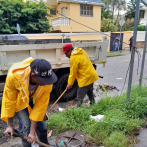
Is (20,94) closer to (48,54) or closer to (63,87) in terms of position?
(48,54)

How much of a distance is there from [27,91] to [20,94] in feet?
0.37

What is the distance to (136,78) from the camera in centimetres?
654

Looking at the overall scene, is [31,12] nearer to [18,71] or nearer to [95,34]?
[95,34]

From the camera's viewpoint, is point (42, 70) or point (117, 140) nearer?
point (42, 70)

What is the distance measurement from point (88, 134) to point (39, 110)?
45.3 inches

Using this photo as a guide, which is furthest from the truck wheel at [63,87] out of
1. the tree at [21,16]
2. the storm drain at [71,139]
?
the tree at [21,16]

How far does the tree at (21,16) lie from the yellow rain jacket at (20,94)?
10.0 m

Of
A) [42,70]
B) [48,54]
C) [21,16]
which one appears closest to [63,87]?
[48,54]

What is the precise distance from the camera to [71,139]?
263 cm

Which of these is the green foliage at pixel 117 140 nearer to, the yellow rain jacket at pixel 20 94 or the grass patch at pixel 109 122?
the grass patch at pixel 109 122

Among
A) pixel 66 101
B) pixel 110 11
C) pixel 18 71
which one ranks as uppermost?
pixel 110 11

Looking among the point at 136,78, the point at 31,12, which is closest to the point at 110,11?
the point at 31,12

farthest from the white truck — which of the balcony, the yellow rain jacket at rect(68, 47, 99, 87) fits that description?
the balcony

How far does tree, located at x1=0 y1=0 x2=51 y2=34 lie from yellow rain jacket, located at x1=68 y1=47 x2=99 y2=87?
9.05 meters
